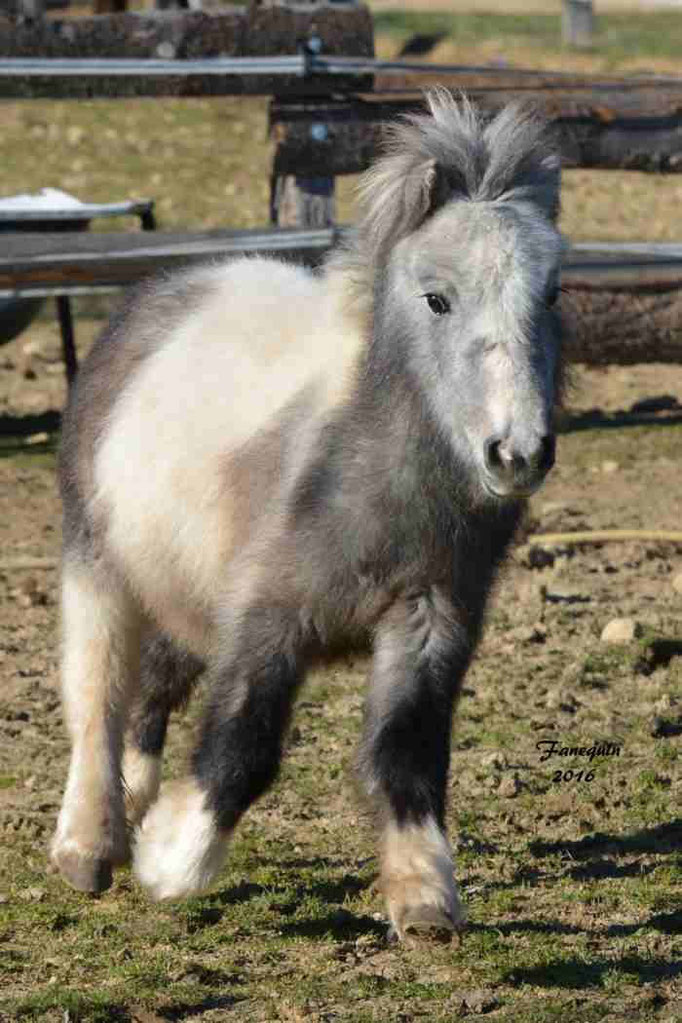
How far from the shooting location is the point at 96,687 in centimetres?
470

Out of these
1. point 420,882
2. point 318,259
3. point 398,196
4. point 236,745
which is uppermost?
point 398,196

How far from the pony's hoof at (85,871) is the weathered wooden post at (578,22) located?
17677 mm

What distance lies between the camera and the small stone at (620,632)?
641 centimetres

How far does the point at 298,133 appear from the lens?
940cm

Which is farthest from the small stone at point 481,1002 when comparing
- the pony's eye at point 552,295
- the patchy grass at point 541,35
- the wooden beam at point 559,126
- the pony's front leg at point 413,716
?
the patchy grass at point 541,35

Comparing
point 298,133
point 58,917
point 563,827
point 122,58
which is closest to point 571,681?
point 563,827

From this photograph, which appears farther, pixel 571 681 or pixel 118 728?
pixel 571 681

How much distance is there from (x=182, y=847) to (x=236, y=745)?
251 millimetres

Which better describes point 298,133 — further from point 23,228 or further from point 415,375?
point 415,375

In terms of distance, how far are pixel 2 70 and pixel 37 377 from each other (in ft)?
6.15

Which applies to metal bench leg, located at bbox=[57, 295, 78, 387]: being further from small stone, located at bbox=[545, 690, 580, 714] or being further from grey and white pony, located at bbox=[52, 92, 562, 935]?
grey and white pony, located at bbox=[52, 92, 562, 935]

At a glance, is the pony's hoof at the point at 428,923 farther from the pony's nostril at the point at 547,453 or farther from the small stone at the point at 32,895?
the small stone at the point at 32,895

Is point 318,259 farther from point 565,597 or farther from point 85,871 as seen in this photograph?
point 85,871
